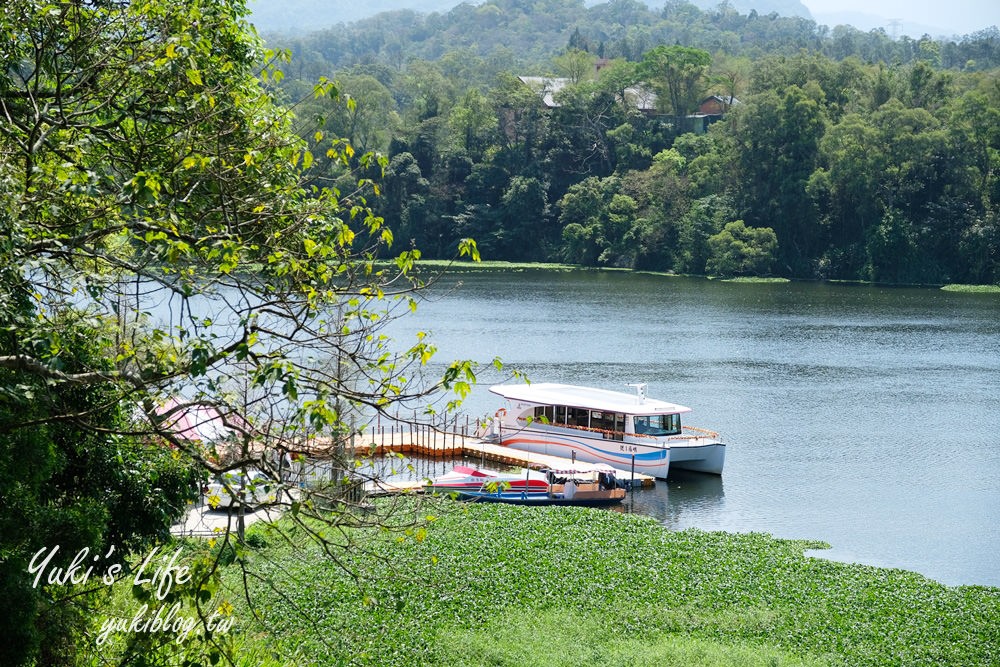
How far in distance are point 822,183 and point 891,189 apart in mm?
6131

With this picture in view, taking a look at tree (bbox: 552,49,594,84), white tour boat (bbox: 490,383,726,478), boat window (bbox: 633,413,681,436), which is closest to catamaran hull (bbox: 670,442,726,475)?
white tour boat (bbox: 490,383,726,478)

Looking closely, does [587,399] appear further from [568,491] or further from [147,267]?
[147,267]

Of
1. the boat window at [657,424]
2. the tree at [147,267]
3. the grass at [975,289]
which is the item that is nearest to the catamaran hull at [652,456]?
the boat window at [657,424]

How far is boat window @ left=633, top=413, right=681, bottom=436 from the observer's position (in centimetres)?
3666

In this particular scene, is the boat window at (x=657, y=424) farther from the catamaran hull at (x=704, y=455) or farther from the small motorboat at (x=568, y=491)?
the small motorboat at (x=568, y=491)

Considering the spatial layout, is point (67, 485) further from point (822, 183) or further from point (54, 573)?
point (822, 183)

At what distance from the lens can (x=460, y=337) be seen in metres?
62.1

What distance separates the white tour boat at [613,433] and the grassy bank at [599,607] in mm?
10479

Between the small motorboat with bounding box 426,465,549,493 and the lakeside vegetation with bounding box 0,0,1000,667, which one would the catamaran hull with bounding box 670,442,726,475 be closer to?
the small motorboat with bounding box 426,465,549,493

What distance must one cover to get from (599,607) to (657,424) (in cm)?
1725

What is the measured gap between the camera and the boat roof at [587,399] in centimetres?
3706

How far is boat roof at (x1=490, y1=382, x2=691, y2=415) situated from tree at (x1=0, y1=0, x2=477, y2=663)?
2452cm

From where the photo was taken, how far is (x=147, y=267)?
11281 mm

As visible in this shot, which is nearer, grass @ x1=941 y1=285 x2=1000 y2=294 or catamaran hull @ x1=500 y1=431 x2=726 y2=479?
catamaran hull @ x1=500 y1=431 x2=726 y2=479
